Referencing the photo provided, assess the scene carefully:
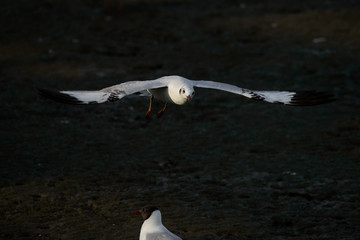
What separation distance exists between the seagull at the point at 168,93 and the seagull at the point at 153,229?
3.33 ft

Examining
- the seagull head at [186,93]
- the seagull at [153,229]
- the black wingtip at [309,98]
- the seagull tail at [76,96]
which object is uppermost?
the seagull tail at [76,96]

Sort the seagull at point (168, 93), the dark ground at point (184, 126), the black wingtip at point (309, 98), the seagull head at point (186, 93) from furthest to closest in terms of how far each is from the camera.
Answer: the black wingtip at point (309, 98), the dark ground at point (184, 126), the seagull head at point (186, 93), the seagull at point (168, 93)

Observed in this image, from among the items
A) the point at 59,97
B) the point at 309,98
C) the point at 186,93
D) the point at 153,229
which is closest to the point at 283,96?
the point at 309,98

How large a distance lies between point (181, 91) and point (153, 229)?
140cm

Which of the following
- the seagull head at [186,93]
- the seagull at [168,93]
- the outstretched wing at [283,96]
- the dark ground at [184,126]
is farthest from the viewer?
the outstretched wing at [283,96]

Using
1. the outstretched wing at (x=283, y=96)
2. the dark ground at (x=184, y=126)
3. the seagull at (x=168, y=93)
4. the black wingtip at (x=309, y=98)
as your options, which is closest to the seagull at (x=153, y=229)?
the dark ground at (x=184, y=126)

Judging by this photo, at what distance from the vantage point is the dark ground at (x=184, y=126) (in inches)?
249

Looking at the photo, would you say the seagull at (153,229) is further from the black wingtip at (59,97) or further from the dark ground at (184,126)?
the black wingtip at (59,97)

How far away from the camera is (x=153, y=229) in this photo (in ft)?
17.6

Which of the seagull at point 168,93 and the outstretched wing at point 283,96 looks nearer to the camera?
the seagull at point 168,93

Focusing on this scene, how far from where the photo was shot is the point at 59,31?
11766 millimetres

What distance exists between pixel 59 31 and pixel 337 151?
6.01 m

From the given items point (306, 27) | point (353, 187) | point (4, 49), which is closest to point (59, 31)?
point (4, 49)

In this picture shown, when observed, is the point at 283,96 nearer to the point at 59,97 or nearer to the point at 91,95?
the point at 91,95
